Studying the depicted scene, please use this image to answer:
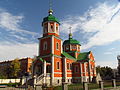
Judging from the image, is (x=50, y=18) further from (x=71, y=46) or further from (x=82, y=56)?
(x=82, y=56)

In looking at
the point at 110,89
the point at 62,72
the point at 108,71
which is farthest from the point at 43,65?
the point at 108,71

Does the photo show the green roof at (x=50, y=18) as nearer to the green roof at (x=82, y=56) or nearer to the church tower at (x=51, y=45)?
the church tower at (x=51, y=45)

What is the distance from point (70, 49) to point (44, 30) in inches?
435

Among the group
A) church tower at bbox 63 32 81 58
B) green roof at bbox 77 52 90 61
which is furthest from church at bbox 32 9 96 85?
church tower at bbox 63 32 81 58

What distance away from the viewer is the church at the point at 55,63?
25.4m

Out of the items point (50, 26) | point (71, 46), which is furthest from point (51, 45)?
point (71, 46)

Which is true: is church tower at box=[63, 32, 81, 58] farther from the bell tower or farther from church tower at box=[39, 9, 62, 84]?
the bell tower

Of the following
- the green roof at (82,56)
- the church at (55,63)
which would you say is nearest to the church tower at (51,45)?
the church at (55,63)

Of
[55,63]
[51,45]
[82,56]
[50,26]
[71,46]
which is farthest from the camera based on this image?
[71,46]

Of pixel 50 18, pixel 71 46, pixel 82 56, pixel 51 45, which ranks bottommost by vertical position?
pixel 82 56

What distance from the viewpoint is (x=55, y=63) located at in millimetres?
26500

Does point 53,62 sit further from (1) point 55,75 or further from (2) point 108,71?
(2) point 108,71

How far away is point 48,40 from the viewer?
28.0m

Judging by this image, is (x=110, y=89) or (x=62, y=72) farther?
(x=62, y=72)
